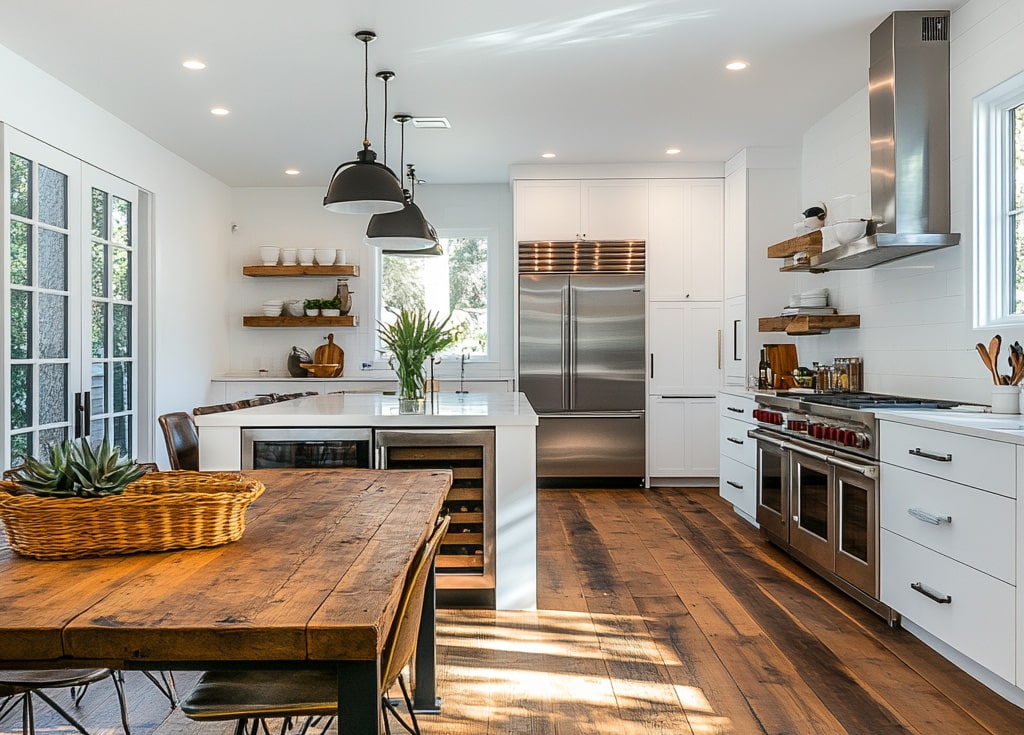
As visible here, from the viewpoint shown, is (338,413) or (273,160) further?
(273,160)

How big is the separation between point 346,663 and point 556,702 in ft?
5.23

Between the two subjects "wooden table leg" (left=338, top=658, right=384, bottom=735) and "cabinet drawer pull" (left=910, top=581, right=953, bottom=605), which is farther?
"cabinet drawer pull" (left=910, top=581, right=953, bottom=605)

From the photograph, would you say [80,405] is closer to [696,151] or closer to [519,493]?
[519,493]

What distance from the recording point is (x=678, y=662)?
9.65 feet

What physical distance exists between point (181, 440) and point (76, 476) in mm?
2263

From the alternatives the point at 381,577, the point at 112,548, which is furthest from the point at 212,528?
the point at 381,577

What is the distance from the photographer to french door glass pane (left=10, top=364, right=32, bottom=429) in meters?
4.30

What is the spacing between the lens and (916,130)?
385 centimetres

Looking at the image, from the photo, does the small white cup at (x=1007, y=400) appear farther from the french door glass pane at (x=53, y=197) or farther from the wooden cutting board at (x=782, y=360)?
the french door glass pane at (x=53, y=197)

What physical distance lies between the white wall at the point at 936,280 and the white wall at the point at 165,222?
4369 mm

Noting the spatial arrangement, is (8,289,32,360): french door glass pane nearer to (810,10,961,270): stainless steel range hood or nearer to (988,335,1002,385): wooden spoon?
(810,10,961,270): stainless steel range hood

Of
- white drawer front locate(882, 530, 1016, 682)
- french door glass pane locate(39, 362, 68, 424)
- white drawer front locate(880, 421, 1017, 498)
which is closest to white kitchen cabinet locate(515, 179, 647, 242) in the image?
french door glass pane locate(39, 362, 68, 424)

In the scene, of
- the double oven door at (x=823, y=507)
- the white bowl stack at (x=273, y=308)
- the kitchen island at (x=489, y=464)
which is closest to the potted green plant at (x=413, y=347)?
the kitchen island at (x=489, y=464)

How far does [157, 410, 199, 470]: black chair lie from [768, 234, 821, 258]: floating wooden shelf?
11.7 feet
